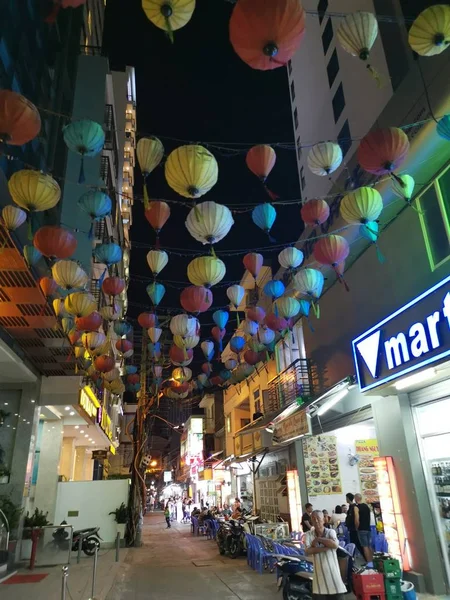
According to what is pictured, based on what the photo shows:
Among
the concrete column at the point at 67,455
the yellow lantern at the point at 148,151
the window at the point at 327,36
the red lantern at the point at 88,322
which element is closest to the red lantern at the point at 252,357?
A: the red lantern at the point at 88,322

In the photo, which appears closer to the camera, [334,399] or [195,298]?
[195,298]

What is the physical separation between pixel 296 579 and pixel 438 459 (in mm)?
3495

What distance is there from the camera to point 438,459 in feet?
27.3

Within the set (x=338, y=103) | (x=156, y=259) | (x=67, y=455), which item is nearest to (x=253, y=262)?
(x=156, y=259)

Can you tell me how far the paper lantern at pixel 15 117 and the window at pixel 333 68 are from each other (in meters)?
29.2

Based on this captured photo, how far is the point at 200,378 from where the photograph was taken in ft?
59.5

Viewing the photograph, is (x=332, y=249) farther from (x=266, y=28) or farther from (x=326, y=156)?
(x=266, y=28)

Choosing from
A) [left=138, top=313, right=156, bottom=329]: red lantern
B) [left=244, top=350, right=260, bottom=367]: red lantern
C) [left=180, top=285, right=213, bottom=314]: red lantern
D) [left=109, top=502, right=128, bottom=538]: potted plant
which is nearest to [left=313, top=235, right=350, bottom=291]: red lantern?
[left=180, top=285, right=213, bottom=314]: red lantern

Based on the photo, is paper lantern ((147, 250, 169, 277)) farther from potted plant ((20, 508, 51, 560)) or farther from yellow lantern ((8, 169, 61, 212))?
potted plant ((20, 508, 51, 560))

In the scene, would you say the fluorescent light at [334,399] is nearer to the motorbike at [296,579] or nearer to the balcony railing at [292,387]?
the balcony railing at [292,387]

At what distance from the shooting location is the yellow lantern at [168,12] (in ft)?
13.9

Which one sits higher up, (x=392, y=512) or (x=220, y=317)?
(x=220, y=317)

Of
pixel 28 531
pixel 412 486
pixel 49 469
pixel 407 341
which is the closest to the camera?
pixel 407 341

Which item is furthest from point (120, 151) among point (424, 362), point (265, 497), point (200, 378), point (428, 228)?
point (424, 362)
